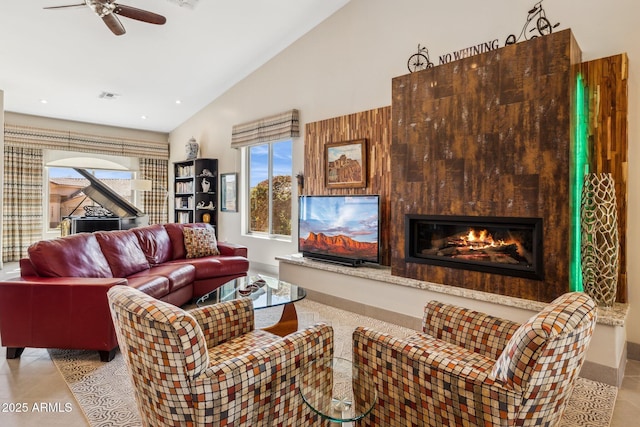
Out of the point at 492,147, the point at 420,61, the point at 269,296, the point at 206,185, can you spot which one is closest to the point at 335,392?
the point at 269,296

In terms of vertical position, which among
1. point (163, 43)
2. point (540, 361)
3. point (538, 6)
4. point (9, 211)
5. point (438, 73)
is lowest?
point (540, 361)

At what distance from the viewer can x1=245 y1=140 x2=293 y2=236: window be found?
5.76 m

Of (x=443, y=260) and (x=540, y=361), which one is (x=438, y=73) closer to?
(x=443, y=260)

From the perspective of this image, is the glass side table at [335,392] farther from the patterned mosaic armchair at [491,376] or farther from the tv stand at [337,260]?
the tv stand at [337,260]

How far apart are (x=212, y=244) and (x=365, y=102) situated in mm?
2677

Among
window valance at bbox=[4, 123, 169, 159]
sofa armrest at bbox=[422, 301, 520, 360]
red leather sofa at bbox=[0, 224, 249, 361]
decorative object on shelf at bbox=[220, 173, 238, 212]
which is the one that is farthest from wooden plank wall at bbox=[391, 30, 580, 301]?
window valance at bbox=[4, 123, 169, 159]

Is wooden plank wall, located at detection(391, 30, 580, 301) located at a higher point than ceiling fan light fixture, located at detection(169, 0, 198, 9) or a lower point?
lower

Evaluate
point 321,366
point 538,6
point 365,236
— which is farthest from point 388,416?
point 538,6

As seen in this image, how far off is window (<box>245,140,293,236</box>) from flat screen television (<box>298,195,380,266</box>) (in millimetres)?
1060

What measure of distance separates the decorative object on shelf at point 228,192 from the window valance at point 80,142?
2.48 meters

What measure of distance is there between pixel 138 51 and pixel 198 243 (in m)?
2.83

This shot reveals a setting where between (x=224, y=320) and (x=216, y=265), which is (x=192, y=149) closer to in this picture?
(x=216, y=265)

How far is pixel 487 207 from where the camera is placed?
300 cm

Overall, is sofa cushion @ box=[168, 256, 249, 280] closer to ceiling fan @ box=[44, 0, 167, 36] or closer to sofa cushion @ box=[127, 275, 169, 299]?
sofa cushion @ box=[127, 275, 169, 299]
